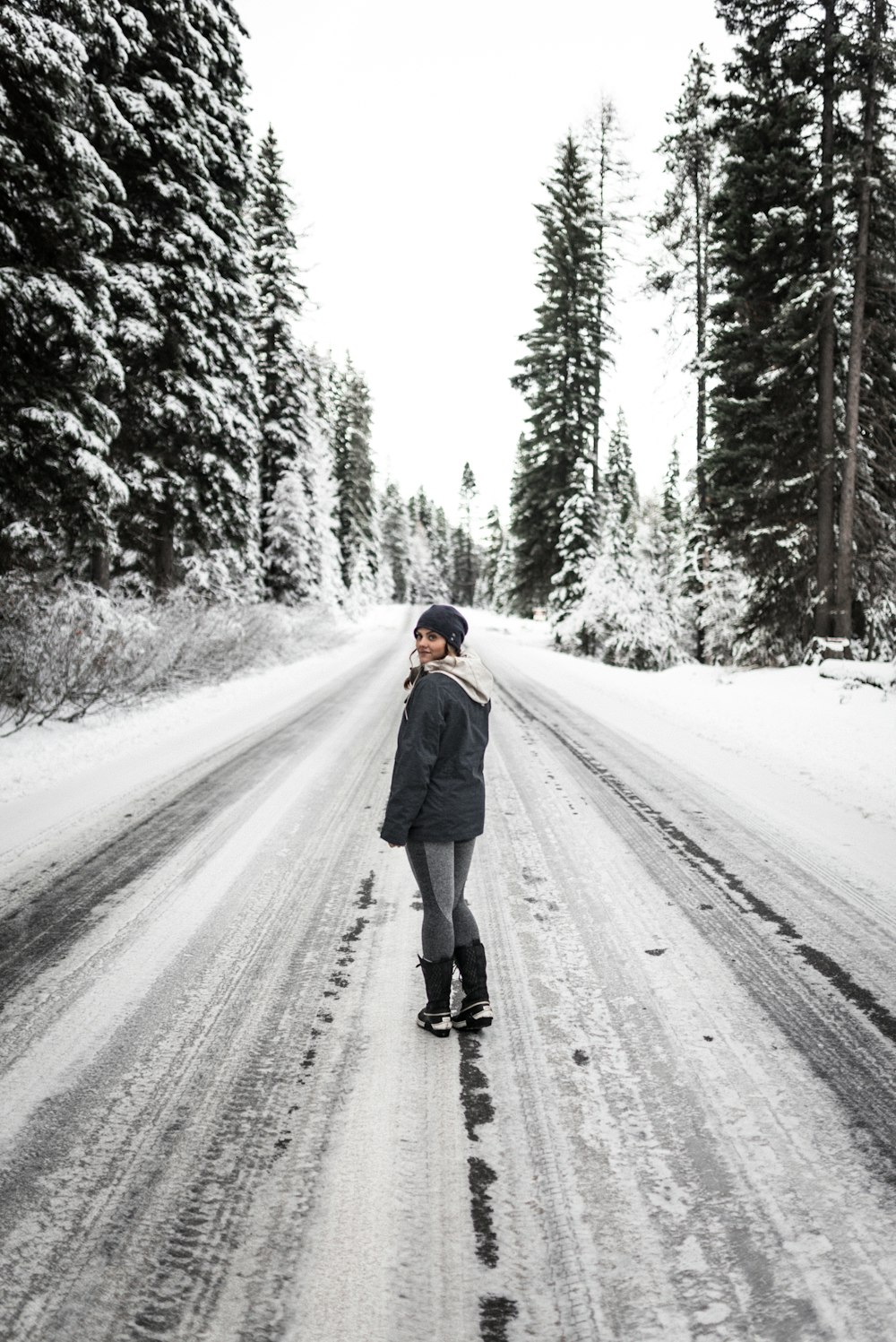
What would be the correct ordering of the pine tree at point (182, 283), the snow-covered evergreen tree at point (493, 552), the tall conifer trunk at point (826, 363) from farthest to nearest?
the snow-covered evergreen tree at point (493, 552) < the tall conifer trunk at point (826, 363) < the pine tree at point (182, 283)

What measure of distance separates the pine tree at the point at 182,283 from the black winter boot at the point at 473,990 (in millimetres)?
13198

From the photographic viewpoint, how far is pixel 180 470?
14742 mm

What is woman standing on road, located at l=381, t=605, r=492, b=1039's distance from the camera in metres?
2.86

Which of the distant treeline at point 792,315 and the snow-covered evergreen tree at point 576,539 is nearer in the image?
the distant treeline at point 792,315

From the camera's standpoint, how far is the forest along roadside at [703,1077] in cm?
178

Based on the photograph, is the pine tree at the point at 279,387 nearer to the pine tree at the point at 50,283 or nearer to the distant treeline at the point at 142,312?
the distant treeline at the point at 142,312

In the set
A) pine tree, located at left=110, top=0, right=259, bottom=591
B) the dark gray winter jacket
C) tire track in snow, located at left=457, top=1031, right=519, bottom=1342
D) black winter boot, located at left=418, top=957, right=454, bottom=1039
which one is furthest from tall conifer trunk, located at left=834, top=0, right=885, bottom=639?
tire track in snow, located at left=457, top=1031, right=519, bottom=1342

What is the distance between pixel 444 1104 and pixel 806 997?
5.58 ft

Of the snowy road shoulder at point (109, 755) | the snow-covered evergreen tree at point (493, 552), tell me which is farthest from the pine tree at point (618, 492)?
the snow-covered evergreen tree at point (493, 552)

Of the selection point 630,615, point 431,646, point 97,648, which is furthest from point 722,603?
point 431,646

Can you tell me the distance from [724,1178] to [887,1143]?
58 cm

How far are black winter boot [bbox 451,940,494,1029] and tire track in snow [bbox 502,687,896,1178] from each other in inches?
47.8

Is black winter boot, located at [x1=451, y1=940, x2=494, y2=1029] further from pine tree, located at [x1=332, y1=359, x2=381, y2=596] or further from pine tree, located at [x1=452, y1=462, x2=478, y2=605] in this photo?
pine tree, located at [x1=452, y1=462, x2=478, y2=605]

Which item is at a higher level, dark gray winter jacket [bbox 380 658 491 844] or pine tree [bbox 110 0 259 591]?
pine tree [bbox 110 0 259 591]
